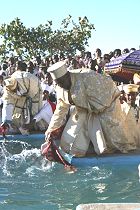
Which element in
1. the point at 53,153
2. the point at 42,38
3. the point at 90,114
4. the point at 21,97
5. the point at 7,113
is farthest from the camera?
the point at 42,38

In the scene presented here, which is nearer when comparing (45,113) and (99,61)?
(45,113)

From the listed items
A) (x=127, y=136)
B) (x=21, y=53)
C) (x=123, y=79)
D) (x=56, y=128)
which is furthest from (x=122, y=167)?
(x=21, y=53)

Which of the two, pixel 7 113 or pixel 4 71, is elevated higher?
pixel 4 71

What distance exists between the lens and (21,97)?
10328 mm

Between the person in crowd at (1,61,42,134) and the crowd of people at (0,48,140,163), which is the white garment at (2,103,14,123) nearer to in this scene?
the person in crowd at (1,61,42,134)

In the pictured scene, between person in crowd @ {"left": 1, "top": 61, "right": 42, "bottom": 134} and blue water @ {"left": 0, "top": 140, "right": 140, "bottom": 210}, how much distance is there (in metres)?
1.70

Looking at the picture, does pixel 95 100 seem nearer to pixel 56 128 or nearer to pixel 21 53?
pixel 56 128

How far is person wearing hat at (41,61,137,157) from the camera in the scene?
23.6 ft

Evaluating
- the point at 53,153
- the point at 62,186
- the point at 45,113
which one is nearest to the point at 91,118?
the point at 53,153

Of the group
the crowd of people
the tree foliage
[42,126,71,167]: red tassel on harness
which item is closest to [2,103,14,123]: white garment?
the crowd of people

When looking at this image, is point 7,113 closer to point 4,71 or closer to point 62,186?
point 62,186

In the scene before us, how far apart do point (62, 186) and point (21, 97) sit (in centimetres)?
371

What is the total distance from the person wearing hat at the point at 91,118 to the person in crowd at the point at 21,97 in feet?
7.50

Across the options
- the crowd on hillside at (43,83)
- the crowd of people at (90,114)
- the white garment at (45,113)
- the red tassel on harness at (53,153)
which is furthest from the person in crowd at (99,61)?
the red tassel on harness at (53,153)
